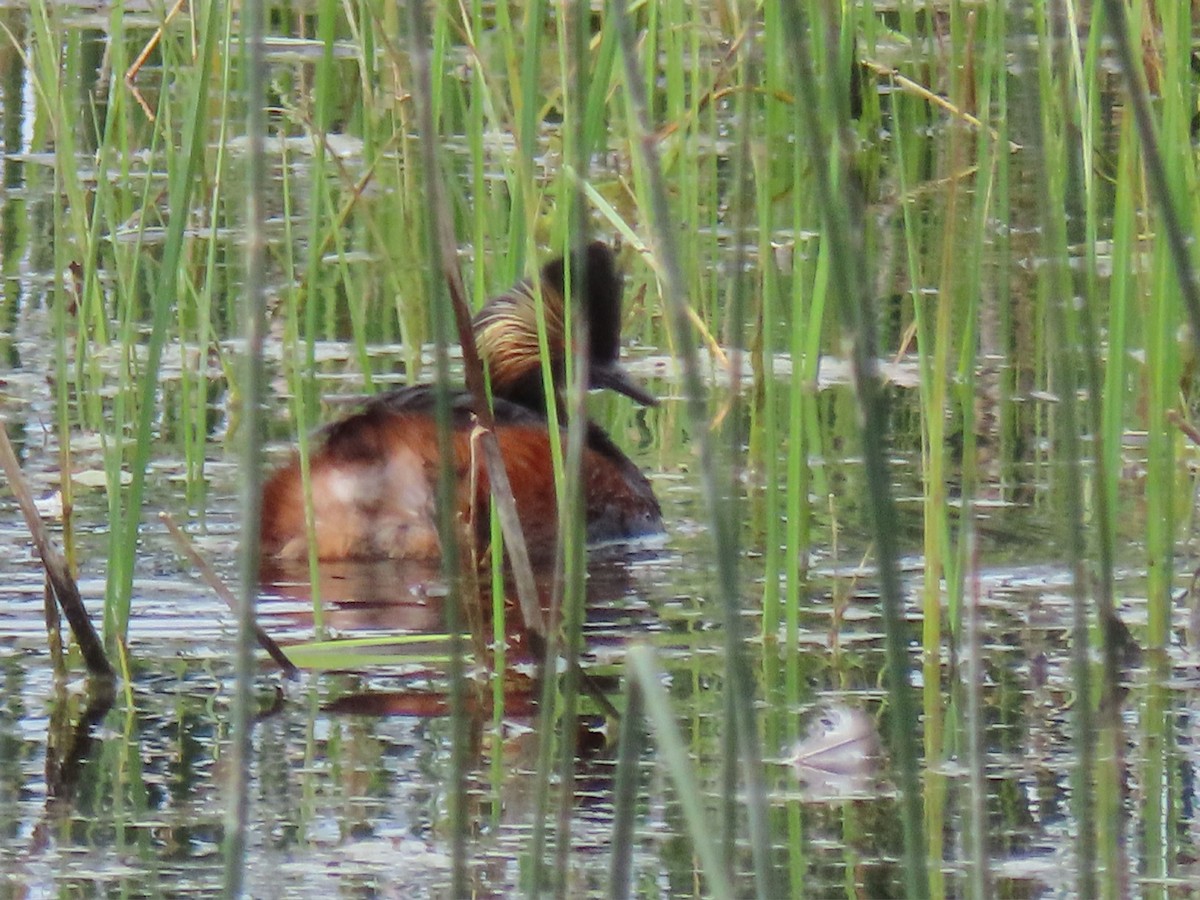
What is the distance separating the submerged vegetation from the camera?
191 centimetres

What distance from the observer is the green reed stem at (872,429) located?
1.73 metres

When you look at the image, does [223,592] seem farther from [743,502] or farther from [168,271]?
[743,502]

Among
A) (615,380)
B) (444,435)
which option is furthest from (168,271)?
(615,380)

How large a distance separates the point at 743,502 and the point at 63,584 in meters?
1.87

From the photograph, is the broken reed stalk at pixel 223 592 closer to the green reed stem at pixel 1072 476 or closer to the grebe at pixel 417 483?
the grebe at pixel 417 483

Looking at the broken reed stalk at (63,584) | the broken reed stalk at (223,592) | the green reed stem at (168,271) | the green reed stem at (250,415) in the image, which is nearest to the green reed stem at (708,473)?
the green reed stem at (250,415)

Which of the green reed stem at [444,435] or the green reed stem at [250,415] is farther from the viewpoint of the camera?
the green reed stem at [444,435]

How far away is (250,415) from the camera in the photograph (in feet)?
5.56

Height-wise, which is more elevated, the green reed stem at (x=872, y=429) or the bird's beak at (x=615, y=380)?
the green reed stem at (x=872, y=429)

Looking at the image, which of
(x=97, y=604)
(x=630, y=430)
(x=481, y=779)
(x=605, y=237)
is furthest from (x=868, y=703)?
(x=605, y=237)

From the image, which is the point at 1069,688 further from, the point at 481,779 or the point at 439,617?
the point at 439,617

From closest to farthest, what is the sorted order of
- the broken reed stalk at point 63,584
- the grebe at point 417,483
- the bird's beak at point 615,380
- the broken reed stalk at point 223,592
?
the broken reed stalk at point 223,592, the broken reed stalk at point 63,584, the grebe at point 417,483, the bird's beak at point 615,380

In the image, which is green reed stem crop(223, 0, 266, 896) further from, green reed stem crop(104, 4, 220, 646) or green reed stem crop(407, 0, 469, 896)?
green reed stem crop(104, 4, 220, 646)

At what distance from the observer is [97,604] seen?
14.7 ft
